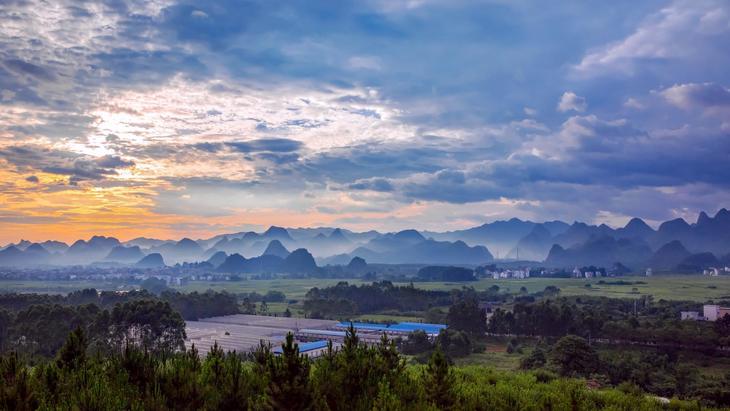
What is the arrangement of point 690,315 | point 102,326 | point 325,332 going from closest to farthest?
point 102,326 → point 325,332 → point 690,315

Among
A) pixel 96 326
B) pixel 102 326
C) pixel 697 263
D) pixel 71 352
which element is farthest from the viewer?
pixel 697 263

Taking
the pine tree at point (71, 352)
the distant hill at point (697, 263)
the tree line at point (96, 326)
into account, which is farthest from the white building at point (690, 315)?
the distant hill at point (697, 263)

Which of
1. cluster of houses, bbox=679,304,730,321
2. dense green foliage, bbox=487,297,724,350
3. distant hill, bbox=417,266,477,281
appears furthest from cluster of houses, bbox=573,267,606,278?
cluster of houses, bbox=679,304,730,321

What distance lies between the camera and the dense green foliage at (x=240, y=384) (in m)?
10.4

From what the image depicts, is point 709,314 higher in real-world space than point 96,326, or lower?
lower

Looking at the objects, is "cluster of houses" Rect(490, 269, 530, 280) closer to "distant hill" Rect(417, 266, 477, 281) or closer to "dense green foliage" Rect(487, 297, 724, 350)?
"distant hill" Rect(417, 266, 477, 281)

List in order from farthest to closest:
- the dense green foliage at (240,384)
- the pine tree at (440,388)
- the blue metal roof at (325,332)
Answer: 1. the blue metal roof at (325,332)
2. the pine tree at (440,388)
3. the dense green foliage at (240,384)

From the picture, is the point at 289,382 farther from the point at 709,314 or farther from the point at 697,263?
the point at 697,263

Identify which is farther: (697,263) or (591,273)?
(697,263)

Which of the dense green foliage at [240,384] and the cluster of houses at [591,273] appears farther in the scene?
the cluster of houses at [591,273]

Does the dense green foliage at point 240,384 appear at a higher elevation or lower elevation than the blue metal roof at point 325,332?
higher

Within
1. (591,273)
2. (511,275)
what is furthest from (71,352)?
(511,275)

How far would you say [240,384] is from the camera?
12070 millimetres

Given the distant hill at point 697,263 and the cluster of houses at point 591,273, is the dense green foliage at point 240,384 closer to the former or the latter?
the cluster of houses at point 591,273
